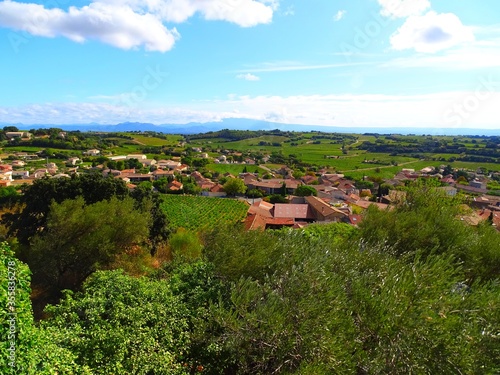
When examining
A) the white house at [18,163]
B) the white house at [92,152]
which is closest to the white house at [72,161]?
the white house at [18,163]

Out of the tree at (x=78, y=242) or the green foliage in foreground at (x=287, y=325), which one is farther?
the tree at (x=78, y=242)

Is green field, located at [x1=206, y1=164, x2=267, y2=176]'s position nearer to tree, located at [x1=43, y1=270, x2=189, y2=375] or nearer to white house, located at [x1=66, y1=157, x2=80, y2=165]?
white house, located at [x1=66, y1=157, x2=80, y2=165]

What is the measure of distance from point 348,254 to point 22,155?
10380cm

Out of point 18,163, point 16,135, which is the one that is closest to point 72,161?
point 18,163

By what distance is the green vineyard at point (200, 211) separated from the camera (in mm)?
36781

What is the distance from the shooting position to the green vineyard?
3678 centimetres

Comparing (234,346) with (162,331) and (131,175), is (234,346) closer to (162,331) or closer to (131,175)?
(162,331)

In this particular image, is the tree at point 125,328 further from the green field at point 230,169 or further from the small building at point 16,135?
the small building at point 16,135

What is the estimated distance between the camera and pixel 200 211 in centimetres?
4416

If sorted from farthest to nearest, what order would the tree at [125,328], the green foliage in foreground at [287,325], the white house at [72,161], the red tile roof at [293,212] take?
the white house at [72,161] → the red tile roof at [293,212] → the tree at [125,328] → the green foliage in foreground at [287,325]

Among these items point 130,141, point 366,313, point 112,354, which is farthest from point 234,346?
point 130,141

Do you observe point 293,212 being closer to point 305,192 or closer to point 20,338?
point 305,192

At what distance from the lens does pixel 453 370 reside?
6.42 m

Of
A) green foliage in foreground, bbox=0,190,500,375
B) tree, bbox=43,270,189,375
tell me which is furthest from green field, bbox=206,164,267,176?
green foliage in foreground, bbox=0,190,500,375
